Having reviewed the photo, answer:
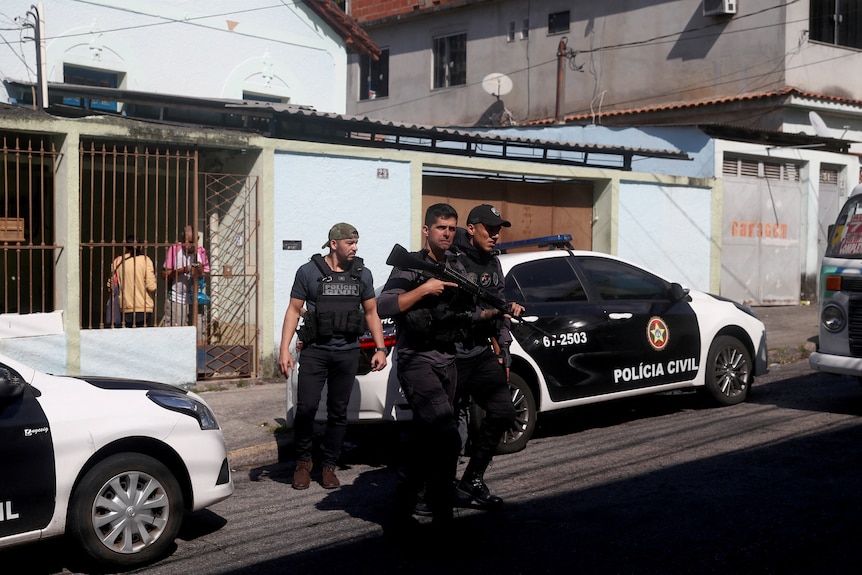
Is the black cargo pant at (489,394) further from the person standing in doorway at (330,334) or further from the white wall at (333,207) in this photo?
the white wall at (333,207)

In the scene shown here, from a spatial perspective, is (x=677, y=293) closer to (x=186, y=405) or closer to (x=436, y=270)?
(x=436, y=270)

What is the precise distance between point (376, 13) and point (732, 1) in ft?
32.5

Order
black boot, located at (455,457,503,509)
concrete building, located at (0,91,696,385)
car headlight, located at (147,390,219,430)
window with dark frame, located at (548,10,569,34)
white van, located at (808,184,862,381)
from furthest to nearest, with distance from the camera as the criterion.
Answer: window with dark frame, located at (548,10,569,34)
concrete building, located at (0,91,696,385)
white van, located at (808,184,862,381)
black boot, located at (455,457,503,509)
car headlight, located at (147,390,219,430)

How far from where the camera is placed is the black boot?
5.97 metres

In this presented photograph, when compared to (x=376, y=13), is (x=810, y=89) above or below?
below

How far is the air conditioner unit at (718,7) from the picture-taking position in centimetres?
2005

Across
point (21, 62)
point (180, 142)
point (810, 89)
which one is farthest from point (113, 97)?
point (810, 89)

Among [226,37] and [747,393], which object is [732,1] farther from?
[747,393]

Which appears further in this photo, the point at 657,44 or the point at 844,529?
the point at 657,44

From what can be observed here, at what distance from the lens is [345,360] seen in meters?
Result: 6.79

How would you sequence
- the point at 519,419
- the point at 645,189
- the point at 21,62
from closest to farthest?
the point at 519,419, the point at 21,62, the point at 645,189

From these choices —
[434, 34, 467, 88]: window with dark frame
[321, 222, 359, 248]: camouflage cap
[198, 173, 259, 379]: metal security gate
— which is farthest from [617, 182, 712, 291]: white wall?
[434, 34, 467, 88]: window with dark frame

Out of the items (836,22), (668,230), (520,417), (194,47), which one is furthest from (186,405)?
(836,22)

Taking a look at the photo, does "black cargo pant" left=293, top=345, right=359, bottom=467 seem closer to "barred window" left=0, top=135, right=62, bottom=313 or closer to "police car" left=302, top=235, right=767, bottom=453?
"police car" left=302, top=235, right=767, bottom=453
